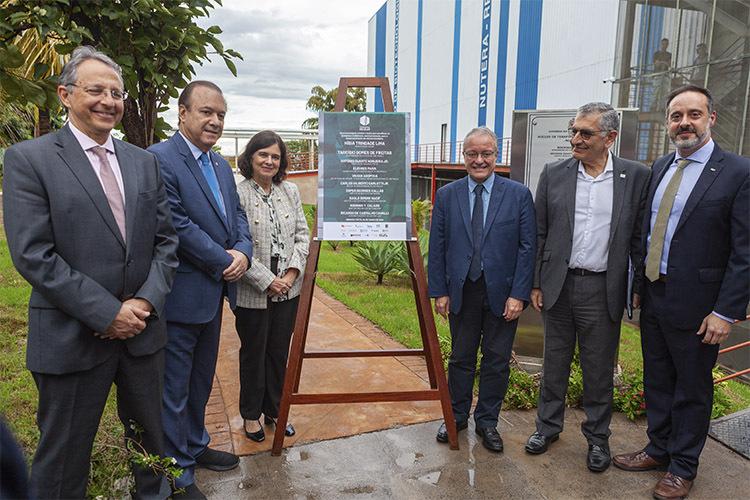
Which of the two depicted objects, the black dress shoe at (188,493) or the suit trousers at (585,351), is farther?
the suit trousers at (585,351)

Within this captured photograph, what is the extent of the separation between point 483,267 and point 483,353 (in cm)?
57

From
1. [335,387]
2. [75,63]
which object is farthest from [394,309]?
[75,63]

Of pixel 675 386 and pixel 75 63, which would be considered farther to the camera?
pixel 675 386

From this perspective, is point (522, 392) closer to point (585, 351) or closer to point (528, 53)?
point (585, 351)

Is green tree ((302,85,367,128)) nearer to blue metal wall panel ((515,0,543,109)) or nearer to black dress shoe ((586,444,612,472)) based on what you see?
blue metal wall panel ((515,0,543,109))

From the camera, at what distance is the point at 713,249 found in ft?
9.09

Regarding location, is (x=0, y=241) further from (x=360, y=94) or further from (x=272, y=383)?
(x=360, y=94)

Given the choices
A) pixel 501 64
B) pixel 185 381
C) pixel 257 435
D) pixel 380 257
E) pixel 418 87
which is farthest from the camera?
pixel 418 87

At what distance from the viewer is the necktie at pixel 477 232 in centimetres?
326

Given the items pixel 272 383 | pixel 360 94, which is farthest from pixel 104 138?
pixel 360 94

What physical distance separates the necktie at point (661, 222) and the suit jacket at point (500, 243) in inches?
24.9

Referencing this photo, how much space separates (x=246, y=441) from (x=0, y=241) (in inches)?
395

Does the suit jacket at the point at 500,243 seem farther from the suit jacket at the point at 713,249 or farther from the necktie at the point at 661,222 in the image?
the suit jacket at the point at 713,249

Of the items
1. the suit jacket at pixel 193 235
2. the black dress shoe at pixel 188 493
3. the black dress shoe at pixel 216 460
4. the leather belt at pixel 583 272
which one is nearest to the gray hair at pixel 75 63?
the suit jacket at pixel 193 235
